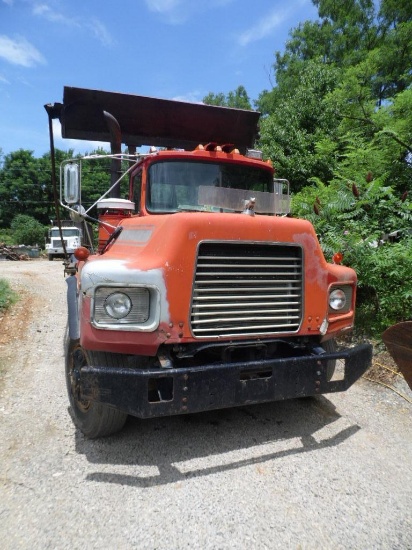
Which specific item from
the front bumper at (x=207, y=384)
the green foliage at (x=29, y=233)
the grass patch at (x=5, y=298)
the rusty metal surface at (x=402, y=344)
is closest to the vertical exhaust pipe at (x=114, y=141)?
the front bumper at (x=207, y=384)

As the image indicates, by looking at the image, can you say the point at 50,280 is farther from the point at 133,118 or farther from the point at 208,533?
the point at 208,533

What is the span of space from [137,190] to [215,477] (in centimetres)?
277

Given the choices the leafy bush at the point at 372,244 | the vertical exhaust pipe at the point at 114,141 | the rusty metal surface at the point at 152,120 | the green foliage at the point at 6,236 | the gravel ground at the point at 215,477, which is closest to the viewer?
the gravel ground at the point at 215,477

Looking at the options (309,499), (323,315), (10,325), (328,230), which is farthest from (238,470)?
(10,325)

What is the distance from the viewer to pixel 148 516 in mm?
2426

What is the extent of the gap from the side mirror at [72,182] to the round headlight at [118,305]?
1688mm

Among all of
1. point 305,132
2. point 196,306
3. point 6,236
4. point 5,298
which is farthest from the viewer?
point 6,236

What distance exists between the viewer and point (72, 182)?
13.4 feet

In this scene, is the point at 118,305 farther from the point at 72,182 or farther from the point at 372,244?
the point at 372,244

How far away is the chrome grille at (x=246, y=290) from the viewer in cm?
299

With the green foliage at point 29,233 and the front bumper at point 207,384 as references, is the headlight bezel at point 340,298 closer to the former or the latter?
the front bumper at point 207,384

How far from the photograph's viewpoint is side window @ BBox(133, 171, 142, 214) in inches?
163

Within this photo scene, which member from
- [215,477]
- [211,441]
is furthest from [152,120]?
[215,477]

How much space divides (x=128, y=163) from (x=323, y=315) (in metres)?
2.65
